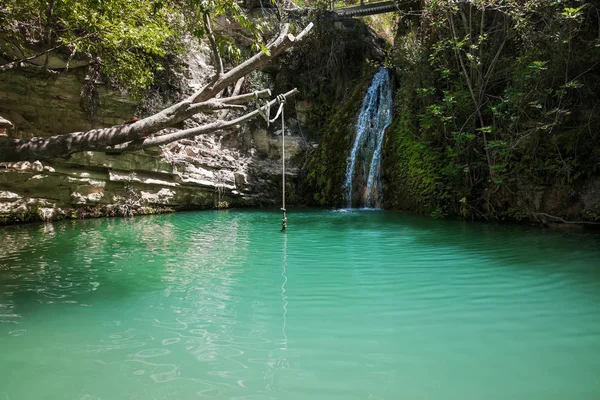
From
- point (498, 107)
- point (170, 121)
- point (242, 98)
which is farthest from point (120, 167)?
point (498, 107)

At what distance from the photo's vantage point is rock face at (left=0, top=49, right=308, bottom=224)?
32.1 ft

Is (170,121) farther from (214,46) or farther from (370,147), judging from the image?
(370,147)

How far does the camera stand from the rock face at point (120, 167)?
9.79m

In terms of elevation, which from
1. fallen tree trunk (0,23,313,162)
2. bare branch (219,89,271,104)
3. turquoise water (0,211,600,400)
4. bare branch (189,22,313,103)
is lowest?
turquoise water (0,211,600,400)

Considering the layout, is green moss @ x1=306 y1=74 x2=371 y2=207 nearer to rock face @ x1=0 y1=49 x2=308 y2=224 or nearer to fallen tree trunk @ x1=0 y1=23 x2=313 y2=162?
rock face @ x1=0 y1=49 x2=308 y2=224

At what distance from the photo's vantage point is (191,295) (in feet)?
11.6

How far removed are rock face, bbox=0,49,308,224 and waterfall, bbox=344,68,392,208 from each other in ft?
9.47

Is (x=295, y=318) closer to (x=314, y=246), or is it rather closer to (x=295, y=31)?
(x=314, y=246)

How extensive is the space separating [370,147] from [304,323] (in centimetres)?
1095

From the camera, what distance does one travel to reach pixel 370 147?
1312 centimetres

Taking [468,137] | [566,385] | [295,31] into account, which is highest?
[295,31]

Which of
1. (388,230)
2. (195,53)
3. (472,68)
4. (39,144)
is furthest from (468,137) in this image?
(195,53)

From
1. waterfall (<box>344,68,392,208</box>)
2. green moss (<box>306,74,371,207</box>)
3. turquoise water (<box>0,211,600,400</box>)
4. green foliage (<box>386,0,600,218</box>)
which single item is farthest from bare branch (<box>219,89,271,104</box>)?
green moss (<box>306,74,371,207</box>)

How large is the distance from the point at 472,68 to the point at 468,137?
1959mm
